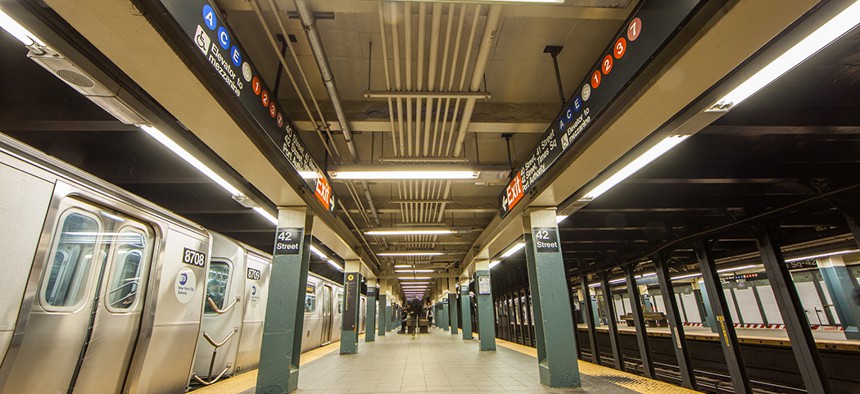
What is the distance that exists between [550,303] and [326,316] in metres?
9.58

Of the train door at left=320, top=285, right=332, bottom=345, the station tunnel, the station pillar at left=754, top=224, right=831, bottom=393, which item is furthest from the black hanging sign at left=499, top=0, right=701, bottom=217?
the train door at left=320, top=285, right=332, bottom=345

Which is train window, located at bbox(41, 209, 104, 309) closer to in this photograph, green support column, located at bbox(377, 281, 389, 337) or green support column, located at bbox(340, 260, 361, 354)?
green support column, located at bbox(340, 260, 361, 354)

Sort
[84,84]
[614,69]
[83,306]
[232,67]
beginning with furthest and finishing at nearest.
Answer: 1. [83,306]
2. [614,69]
3. [232,67]
4. [84,84]

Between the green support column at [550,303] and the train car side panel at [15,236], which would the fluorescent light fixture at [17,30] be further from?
the green support column at [550,303]

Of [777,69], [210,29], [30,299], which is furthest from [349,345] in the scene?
[777,69]

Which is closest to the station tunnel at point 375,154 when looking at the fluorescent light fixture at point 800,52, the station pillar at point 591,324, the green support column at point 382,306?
the fluorescent light fixture at point 800,52

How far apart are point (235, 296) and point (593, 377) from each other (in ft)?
20.1

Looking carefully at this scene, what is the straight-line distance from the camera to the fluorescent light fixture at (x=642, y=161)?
3119 mm

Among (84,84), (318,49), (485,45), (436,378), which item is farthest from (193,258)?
(485,45)

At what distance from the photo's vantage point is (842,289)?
28.7 ft

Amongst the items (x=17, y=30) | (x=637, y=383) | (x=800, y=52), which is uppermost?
(x=17, y=30)

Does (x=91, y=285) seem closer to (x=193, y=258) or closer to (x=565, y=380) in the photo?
(x=193, y=258)

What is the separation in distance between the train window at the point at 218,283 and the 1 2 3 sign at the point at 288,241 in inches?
56.2

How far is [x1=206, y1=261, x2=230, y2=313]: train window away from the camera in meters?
5.60
